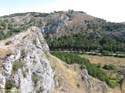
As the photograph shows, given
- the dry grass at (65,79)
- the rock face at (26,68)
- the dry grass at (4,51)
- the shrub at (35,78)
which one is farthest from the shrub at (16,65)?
the dry grass at (65,79)

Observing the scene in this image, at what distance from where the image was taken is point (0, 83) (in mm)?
66312

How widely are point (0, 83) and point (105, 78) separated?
93898 millimetres

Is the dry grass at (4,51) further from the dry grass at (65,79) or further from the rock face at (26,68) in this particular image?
the dry grass at (65,79)

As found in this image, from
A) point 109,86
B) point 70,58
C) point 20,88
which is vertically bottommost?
point 109,86

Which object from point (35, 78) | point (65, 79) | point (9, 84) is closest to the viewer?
point (9, 84)

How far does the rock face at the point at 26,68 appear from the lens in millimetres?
68831

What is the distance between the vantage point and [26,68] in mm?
75875

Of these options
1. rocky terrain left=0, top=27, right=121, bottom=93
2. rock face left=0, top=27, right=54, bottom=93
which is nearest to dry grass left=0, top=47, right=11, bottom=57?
rocky terrain left=0, top=27, right=121, bottom=93

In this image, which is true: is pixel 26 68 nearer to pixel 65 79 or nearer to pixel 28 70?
pixel 28 70

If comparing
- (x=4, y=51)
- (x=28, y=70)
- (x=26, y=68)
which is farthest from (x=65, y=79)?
(x=4, y=51)

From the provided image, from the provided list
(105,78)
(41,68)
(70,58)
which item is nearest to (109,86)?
(105,78)

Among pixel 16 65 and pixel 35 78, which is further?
pixel 35 78

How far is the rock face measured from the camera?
6883cm

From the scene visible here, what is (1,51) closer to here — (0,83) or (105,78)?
(0,83)
